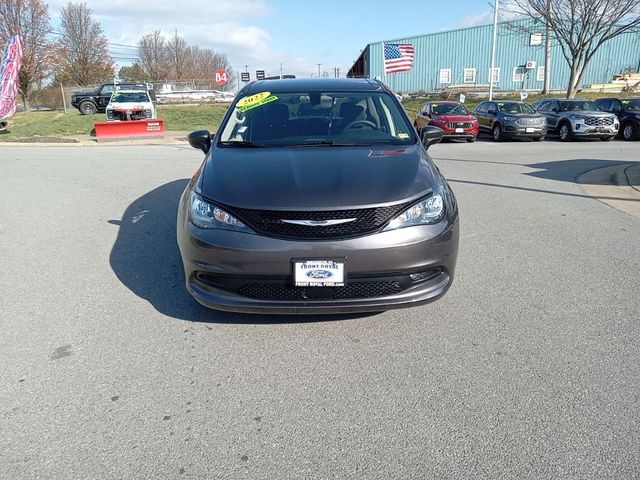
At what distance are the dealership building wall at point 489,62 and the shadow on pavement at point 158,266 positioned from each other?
40902 mm

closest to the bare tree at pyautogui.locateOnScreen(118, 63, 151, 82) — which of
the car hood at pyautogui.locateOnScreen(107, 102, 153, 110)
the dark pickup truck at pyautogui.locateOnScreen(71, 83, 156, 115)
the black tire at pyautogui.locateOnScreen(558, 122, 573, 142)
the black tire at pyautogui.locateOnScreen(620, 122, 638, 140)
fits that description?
the dark pickup truck at pyautogui.locateOnScreen(71, 83, 156, 115)

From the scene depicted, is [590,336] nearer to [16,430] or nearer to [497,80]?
[16,430]

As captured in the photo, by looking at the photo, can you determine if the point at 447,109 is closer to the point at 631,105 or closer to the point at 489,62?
the point at 631,105

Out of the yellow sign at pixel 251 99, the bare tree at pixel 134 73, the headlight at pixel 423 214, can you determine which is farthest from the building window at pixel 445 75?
the headlight at pixel 423 214

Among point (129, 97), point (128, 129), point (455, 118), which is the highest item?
point (129, 97)

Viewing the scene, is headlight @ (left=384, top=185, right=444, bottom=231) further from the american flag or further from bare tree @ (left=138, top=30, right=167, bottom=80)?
bare tree @ (left=138, top=30, right=167, bottom=80)

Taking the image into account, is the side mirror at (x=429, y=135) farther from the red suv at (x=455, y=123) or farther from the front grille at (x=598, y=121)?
the front grille at (x=598, y=121)

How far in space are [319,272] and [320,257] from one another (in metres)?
0.10

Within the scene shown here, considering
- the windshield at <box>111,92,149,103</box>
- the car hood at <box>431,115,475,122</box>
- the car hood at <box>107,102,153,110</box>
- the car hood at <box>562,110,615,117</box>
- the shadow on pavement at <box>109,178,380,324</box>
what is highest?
the windshield at <box>111,92,149,103</box>

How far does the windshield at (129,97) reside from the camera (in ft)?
69.8

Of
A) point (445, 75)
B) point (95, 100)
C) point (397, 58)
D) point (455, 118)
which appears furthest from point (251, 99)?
point (445, 75)

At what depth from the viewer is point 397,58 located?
2639cm

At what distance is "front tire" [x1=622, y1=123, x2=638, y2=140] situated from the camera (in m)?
17.6

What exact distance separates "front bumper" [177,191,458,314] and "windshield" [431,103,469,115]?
1634cm
